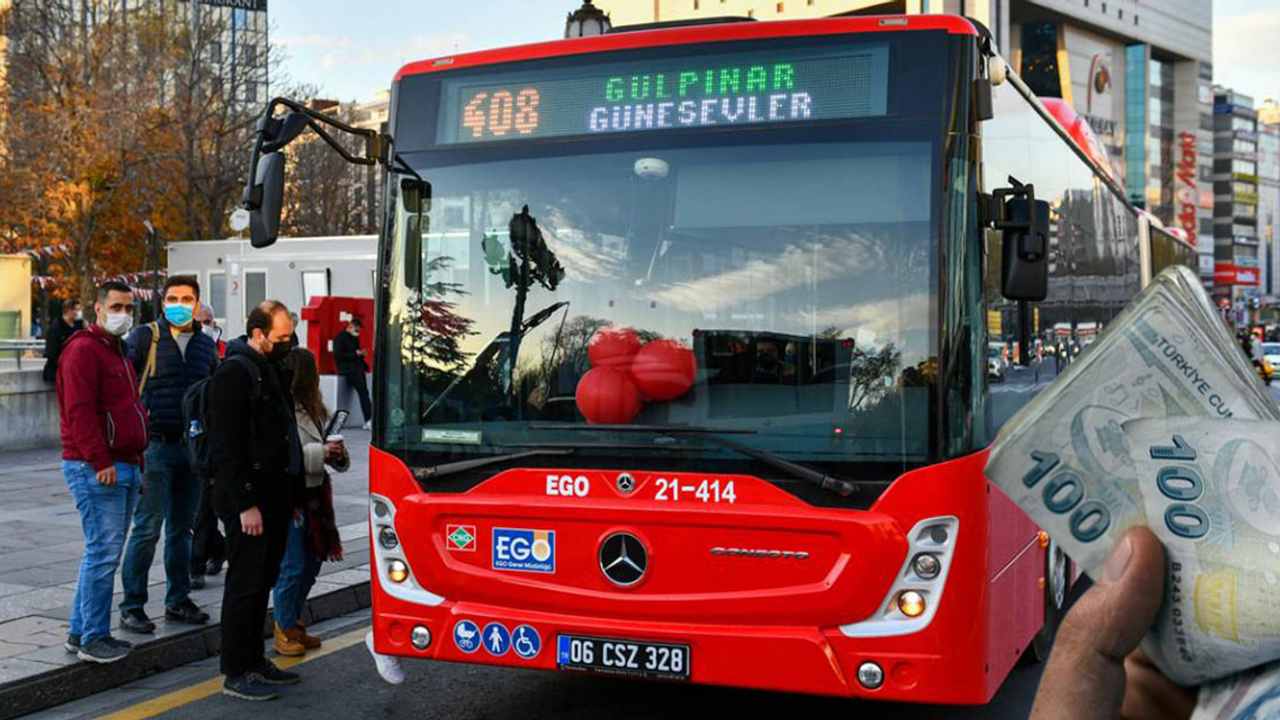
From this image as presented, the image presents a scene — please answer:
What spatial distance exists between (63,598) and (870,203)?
5310 millimetres

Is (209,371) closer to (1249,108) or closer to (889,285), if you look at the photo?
(889,285)

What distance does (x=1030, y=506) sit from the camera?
1.39 m

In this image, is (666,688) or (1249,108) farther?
(1249,108)

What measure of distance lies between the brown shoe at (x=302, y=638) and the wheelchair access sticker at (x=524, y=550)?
7.76ft

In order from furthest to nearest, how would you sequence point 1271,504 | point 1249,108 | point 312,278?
point 1249,108
point 312,278
point 1271,504

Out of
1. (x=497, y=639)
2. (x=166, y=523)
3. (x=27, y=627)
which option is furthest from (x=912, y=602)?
(x=27, y=627)

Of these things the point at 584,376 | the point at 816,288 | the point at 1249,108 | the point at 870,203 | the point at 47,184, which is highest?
the point at 1249,108

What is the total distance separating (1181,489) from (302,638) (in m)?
6.54

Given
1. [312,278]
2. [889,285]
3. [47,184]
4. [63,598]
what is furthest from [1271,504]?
[47,184]

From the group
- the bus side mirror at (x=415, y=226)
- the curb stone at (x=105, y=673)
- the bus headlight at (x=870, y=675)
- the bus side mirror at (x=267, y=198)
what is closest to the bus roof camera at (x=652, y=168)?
the bus side mirror at (x=415, y=226)

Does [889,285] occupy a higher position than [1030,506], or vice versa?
[889,285]

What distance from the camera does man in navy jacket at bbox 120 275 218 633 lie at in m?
7.14

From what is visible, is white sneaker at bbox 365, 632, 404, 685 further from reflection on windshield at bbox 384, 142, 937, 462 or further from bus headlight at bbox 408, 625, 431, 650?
reflection on windshield at bbox 384, 142, 937, 462

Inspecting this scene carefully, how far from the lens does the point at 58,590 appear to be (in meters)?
8.00
